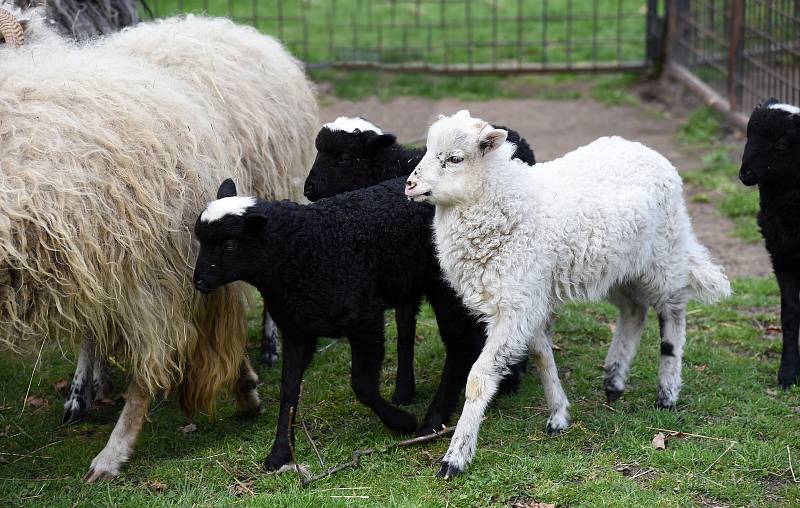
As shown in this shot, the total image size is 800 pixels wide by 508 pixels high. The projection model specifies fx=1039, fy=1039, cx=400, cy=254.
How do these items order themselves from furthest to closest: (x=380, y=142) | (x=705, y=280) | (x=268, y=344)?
(x=268, y=344) → (x=380, y=142) → (x=705, y=280)

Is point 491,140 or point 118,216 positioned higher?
point 491,140

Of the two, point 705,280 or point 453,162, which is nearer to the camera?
point 453,162

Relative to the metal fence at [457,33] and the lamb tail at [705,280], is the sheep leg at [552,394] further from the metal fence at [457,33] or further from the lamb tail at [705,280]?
the metal fence at [457,33]

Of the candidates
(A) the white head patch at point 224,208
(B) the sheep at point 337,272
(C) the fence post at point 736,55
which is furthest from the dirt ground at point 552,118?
(A) the white head patch at point 224,208

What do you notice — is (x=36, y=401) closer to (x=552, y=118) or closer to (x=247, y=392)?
(x=247, y=392)

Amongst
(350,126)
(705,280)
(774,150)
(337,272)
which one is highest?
(350,126)

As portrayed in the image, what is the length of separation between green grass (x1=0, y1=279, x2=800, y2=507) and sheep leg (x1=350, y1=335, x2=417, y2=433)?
10 cm

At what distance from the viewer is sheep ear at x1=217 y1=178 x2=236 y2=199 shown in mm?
5016

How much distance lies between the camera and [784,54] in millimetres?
10391

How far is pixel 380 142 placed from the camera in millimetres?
5867

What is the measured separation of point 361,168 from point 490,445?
5.77 ft

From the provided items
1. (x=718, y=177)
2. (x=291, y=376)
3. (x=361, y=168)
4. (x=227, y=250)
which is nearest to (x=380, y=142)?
(x=361, y=168)

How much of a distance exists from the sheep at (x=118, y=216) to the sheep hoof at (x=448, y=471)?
131 centimetres

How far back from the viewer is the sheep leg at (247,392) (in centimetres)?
565
